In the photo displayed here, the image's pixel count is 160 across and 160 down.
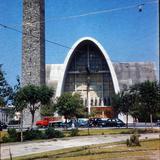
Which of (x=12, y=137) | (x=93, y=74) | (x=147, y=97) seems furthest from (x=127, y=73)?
(x=12, y=137)

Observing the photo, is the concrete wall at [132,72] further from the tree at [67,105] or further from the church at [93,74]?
the tree at [67,105]

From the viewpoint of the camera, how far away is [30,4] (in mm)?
81438

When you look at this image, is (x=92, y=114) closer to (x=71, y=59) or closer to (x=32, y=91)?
(x=71, y=59)

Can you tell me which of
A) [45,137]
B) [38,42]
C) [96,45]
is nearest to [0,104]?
[45,137]

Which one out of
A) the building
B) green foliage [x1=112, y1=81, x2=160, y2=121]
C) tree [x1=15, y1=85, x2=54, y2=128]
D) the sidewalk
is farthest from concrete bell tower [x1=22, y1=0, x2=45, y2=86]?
the sidewalk

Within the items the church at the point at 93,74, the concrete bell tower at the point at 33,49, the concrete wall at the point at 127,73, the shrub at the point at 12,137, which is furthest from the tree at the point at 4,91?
the concrete wall at the point at 127,73

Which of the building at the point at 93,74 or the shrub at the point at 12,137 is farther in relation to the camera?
the building at the point at 93,74

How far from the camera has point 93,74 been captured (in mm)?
107375

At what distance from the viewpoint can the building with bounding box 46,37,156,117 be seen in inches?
4067

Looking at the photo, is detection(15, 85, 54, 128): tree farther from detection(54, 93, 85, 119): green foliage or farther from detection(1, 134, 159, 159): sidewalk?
detection(1, 134, 159, 159): sidewalk

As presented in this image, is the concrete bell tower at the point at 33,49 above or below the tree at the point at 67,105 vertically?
above

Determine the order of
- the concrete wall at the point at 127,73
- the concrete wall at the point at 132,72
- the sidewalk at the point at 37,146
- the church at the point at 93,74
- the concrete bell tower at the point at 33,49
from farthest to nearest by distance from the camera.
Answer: the concrete wall at the point at 127,73, the concrete wall at the point at 132,72, the church at the point at 93,74, the concrete bell tower at the point at 33,49, the sidewalk at the point at 37,146

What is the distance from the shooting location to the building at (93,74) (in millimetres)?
103312

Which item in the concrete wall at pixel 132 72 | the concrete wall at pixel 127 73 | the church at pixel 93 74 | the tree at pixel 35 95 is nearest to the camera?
the tree at pixel 35 95
